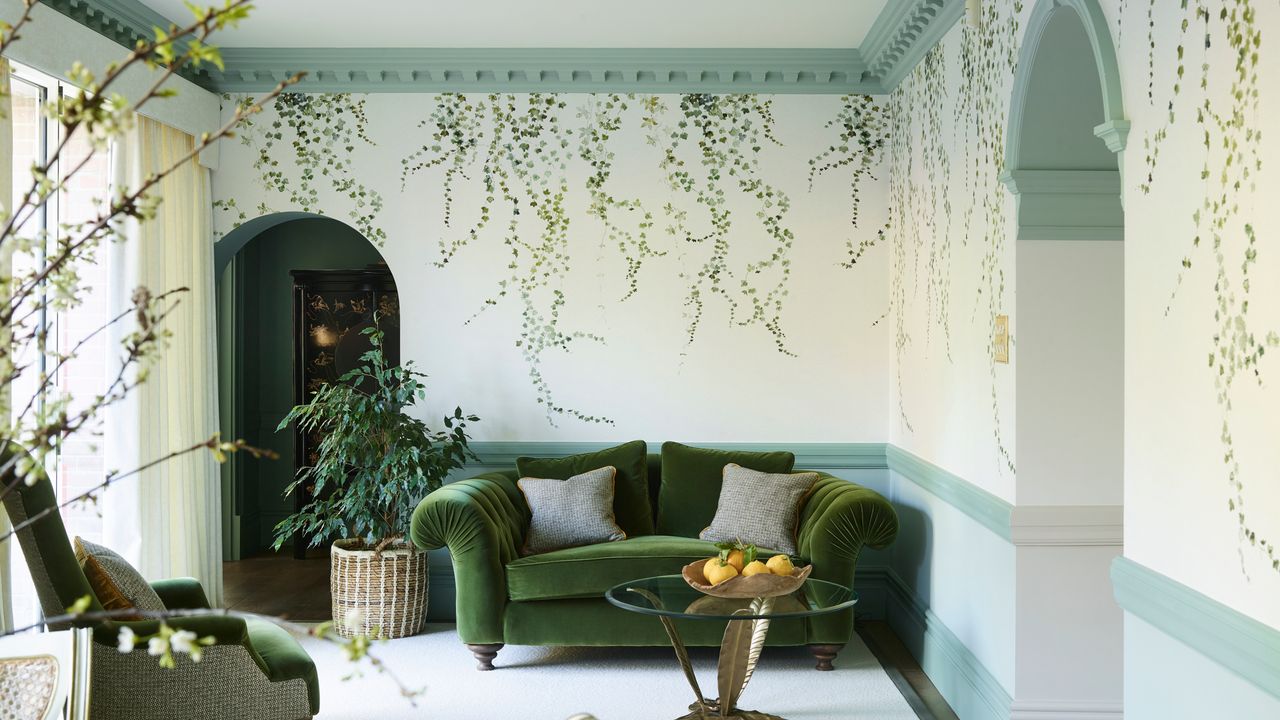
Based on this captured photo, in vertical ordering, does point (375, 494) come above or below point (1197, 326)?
below

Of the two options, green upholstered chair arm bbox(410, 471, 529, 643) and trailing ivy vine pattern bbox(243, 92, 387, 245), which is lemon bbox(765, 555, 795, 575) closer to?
green upholstered chair arm bbox(410, 471, 529, 643)

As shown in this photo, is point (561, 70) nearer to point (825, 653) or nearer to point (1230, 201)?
point (825, 653)

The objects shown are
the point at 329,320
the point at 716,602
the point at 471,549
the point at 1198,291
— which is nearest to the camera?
the point at 1198,291

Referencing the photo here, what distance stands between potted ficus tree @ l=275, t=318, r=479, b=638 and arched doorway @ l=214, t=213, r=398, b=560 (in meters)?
2.24

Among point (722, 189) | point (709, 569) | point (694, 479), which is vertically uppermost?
point (722, 189)

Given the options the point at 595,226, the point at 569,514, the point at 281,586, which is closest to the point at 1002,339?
the point at 569,514

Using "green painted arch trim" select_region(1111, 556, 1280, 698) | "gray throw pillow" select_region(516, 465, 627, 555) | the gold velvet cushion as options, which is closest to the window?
the gold velvet cushion

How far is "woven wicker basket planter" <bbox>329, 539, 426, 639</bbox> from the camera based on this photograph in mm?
5246

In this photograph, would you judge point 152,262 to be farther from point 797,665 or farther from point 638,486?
point 797,665

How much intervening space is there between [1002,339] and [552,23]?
261 cm

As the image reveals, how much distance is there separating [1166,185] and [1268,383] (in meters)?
0.63

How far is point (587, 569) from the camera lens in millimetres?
4762

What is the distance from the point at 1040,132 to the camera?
11.7 ft

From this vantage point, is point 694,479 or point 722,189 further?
point 722,189
